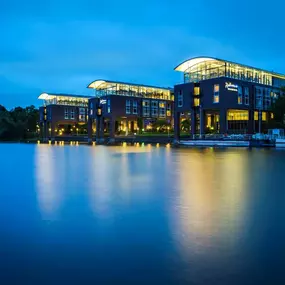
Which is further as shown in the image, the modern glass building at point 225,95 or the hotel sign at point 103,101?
the hotel sign at point 103,101

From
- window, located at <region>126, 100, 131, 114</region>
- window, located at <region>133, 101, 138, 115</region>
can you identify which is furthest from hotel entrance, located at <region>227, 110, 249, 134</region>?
window, located at <region>126, 100, 131, 114</region>

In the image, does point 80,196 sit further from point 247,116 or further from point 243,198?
point 247,116

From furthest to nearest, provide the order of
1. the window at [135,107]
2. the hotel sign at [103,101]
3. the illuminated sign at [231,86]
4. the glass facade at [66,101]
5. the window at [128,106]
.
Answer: the glass facade at [66,101] < the window at [135,107] < the window at [128,106] < the hotel sign at [103,101] < the illuminated sign at [231,86]

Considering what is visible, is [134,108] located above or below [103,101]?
below

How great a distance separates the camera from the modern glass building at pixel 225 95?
199 feet

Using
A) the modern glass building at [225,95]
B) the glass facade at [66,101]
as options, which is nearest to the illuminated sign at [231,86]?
the modern glass building at [225,95]

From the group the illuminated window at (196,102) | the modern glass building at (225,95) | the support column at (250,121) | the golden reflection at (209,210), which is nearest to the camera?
the golden reflection at (209,210)

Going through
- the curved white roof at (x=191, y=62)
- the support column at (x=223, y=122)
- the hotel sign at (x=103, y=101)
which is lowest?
the support column at (x=223, y=122)

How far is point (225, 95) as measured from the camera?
6012 centimetres

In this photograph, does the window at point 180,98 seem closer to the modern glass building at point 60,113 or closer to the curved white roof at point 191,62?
the curved white roof at point 191,62

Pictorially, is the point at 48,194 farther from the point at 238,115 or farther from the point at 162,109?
the point at 162,109

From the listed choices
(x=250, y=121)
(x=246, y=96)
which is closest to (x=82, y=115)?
(x=250, y=121)

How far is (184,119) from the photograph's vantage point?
288ft

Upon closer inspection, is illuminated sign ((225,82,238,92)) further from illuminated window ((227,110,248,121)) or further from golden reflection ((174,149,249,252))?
golden reflection ((174,149,249,252))
